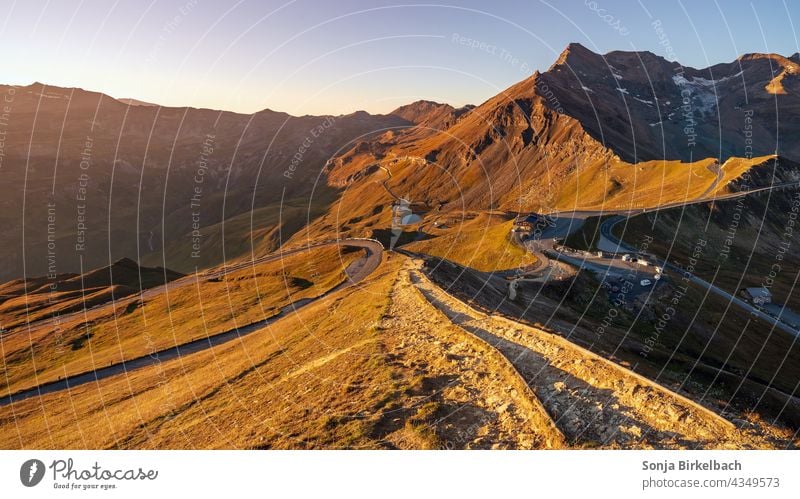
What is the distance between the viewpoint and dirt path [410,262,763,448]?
19422 mm

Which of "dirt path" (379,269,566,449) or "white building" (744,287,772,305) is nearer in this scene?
"dirt path" (379,269,566,449)

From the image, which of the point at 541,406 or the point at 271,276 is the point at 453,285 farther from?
the point at 271,276

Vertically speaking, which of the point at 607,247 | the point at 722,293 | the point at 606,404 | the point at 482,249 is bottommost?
the point at 482,249

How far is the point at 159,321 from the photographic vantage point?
71.8 meters

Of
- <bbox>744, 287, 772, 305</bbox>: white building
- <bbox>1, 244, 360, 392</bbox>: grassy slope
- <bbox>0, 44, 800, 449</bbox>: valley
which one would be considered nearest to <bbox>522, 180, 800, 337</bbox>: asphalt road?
<bbox>0, 44, 800, 449</bbox>: valley

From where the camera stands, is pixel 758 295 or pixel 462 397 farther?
pixel 758 295

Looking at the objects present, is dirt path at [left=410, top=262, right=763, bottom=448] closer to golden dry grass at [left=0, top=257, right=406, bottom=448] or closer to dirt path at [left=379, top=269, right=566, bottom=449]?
dirt path at [left=379, top=269, right=566, bottom=449]

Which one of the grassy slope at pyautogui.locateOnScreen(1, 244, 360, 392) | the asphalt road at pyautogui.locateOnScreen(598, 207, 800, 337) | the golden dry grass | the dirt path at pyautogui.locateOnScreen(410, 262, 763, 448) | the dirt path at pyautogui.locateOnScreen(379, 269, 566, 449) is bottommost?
the grassy slope at pyautogui.locateOnScreen(1, 244, 360, 392)

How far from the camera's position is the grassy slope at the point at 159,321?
59.3 m

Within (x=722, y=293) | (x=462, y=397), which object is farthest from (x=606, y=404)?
(x=722, y=293)

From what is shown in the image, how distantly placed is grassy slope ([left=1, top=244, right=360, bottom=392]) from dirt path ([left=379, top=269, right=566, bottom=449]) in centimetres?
3809

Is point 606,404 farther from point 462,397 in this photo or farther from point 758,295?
point 758,295

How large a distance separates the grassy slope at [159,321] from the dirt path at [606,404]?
45.6 meters

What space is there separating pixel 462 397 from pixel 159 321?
67.2 meters
